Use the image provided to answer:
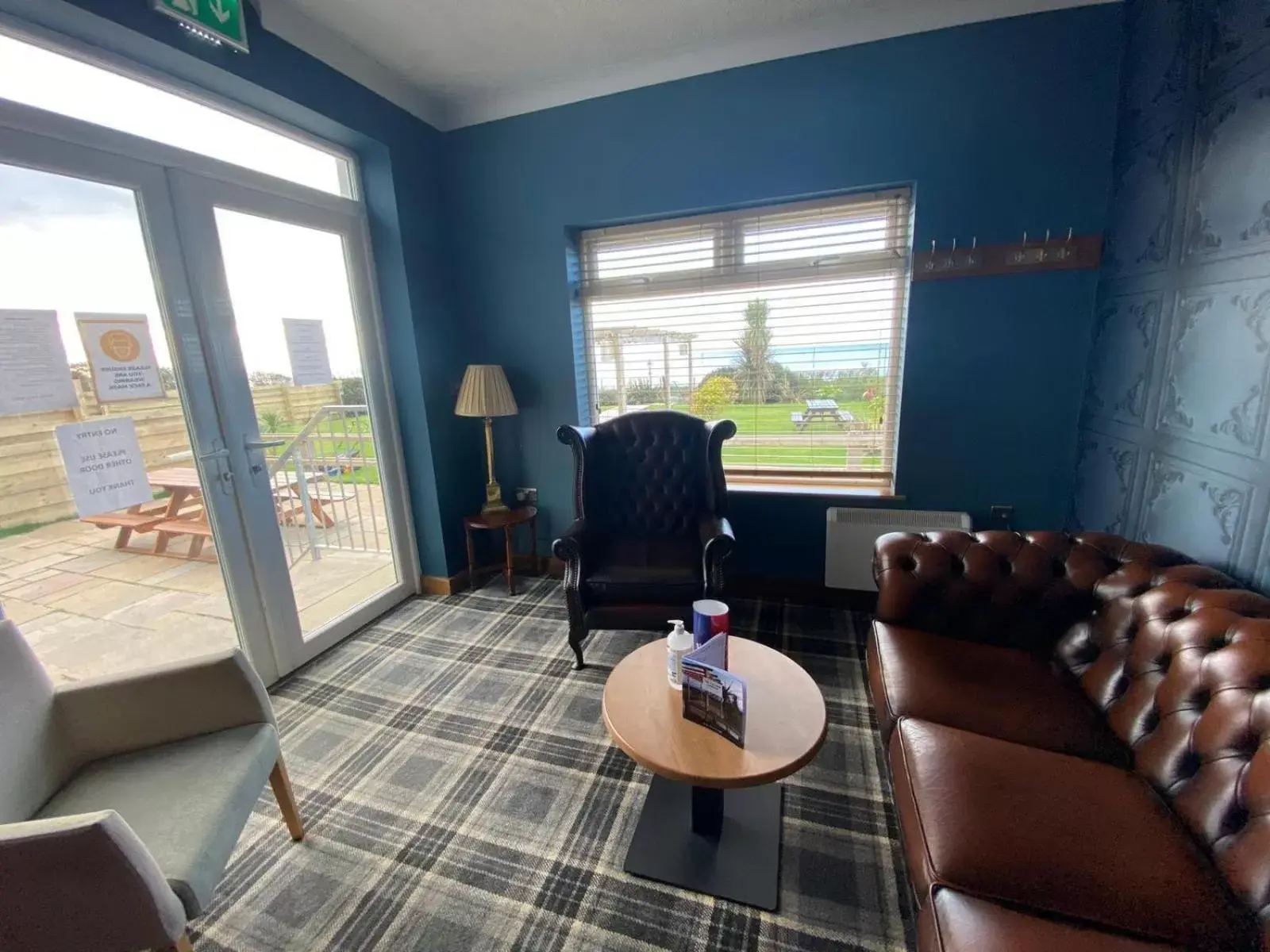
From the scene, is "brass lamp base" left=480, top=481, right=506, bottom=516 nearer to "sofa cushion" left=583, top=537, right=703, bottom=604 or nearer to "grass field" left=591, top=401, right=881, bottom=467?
"sofa cushion" left=583, top=537, right=703, bottom=604

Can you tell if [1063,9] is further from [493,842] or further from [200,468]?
[200,468]

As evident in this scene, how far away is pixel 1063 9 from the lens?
2.00 meters

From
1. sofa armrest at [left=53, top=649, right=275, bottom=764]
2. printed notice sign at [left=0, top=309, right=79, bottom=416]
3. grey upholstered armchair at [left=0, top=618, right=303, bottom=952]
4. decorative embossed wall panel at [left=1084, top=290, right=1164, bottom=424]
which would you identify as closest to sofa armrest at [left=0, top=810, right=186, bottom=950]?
grey upholstered armchair at [left=0, top=618, right=303, bottom=952]

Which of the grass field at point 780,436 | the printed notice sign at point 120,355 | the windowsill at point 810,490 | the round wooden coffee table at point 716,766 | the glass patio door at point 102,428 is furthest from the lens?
the grass field at point 780,436

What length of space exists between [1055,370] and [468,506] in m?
3.13

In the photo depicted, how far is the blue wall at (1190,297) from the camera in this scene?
137 centimetres

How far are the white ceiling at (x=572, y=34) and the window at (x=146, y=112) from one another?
42cm

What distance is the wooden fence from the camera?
4.94 ft

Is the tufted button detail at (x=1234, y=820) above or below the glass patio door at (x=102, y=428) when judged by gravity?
below

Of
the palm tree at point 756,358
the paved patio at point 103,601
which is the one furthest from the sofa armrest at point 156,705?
the palm tree at point 756,358

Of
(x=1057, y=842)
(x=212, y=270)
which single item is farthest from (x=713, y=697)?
(x=212, y=270)

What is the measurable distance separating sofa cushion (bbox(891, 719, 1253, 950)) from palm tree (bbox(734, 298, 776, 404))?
189 centimetres

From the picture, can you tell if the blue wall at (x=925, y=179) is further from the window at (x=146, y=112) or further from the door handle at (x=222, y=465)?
the door handle at (x=222, y=465)

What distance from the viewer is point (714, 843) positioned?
1.45m
